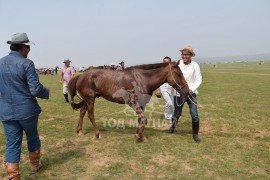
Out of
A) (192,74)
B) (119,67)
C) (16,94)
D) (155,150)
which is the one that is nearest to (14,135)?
(16,94)

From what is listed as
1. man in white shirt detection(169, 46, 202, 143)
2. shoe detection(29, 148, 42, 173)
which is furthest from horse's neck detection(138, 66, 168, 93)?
shoe detection(29, 148, 42, 173)

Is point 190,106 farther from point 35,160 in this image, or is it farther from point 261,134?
point 35,160

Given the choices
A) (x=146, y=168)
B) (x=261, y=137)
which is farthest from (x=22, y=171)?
(x=261, y=137)

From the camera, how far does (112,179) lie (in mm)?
4312

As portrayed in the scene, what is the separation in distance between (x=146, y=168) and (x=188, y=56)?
3042mm

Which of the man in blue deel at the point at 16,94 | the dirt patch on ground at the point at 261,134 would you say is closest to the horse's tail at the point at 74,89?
the man in blue deel at the point at 16,94

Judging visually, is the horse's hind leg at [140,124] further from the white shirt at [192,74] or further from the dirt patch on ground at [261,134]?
the dirt patch on ground at [261,134]

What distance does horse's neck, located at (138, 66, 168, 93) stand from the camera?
6191 millimetres

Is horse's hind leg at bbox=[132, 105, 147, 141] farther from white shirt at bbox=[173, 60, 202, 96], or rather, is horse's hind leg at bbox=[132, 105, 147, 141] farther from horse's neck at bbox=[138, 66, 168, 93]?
white shirt at bbox=[173, 60, 202, 96]

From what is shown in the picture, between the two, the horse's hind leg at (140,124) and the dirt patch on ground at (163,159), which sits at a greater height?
the horse's hind leg at (140,124)

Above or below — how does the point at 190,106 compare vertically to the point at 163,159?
above

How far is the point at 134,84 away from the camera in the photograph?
6.27 m

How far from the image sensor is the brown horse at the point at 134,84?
6.10 metres

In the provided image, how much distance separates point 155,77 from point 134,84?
0.59 metres
